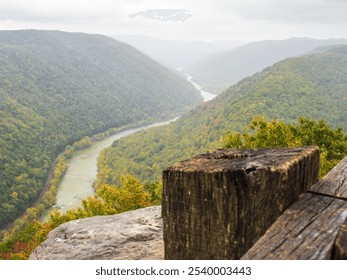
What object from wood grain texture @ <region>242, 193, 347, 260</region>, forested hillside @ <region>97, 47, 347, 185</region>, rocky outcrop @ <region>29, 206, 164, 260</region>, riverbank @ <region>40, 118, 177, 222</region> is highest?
wood grain texture @ <region>242, 193, 347, 260</region>

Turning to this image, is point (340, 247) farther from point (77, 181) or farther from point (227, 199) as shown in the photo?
point (77, 181)

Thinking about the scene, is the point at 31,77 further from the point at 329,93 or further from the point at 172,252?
the point at 172,252

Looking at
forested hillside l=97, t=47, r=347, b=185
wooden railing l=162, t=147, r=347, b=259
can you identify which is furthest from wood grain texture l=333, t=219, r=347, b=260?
forested hillside l=97, t=47, r=347, b=185

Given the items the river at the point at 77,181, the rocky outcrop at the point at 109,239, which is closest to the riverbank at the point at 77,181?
the river at the point at 77,181

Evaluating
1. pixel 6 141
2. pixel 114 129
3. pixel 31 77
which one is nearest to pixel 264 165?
pixel 6 141

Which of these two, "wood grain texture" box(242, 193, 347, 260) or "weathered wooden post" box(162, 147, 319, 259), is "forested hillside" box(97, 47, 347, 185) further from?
"wood grain texture" box(242, 193, 347, 260)

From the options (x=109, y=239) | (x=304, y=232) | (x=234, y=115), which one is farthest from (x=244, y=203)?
(x=234, y=115)
